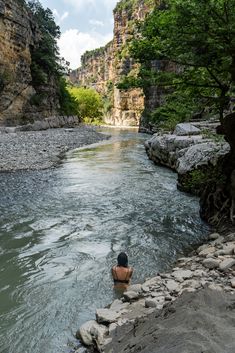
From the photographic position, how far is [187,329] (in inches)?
157

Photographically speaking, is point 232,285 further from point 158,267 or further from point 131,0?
point 131,0

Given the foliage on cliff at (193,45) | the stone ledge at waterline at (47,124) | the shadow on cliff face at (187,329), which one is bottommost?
the stone ledge at waterline at (47,124)

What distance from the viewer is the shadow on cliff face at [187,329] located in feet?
12.0

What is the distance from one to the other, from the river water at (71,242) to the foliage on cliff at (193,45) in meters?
4.13

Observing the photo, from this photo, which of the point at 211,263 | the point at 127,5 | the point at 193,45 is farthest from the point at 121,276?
the point at 127,5

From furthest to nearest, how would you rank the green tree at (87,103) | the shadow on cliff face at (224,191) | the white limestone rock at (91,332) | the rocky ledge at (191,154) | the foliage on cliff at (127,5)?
the foliage on cliff at (127,5) < the green tree at (87,103) < the rocky ledge at (191,154) < the shadow on cliff face at (224,191) < the white limestone rock at (91,332)

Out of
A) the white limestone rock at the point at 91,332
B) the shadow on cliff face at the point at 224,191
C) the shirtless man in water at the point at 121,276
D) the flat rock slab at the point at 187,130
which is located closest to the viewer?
the white limestone rock at the point at 91,332

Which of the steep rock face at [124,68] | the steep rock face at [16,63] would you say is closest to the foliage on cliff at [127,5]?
the steep rock face at [124,68]

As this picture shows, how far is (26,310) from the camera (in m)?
6.23

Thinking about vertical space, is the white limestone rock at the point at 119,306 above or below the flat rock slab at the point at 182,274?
below

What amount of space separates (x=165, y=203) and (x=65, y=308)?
789cm

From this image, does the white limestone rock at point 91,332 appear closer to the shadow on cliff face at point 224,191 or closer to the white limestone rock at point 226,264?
the white limestone rock at point 226,264

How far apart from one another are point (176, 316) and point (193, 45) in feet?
20.4

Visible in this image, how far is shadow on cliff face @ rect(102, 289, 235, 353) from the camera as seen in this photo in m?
3.67
